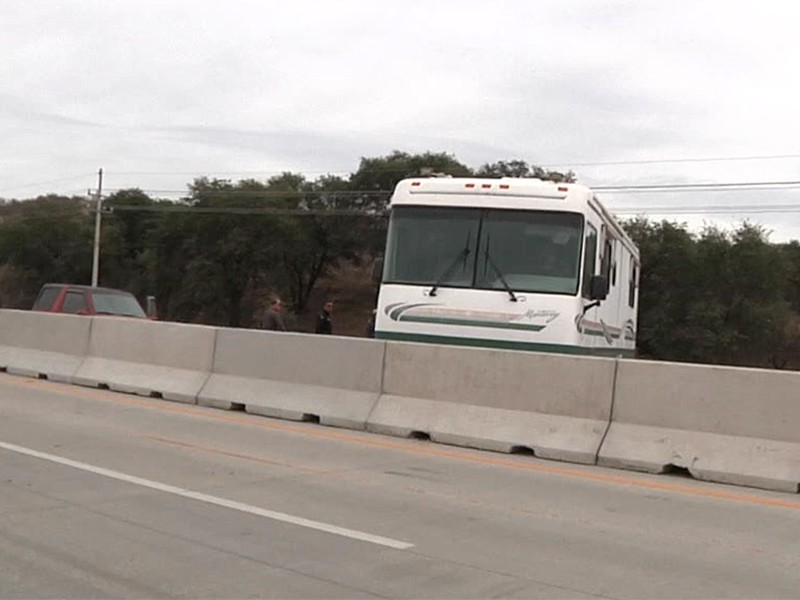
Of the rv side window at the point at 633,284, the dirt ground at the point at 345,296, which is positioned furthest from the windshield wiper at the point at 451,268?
the dirt ground at the point at 345,296

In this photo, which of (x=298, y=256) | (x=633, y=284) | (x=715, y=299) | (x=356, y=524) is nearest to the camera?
(x=356, y=524)

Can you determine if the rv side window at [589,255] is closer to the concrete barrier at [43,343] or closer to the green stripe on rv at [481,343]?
the green stripe on rv at [481,343]

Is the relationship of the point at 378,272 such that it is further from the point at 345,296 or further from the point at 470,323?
the point at 345,296

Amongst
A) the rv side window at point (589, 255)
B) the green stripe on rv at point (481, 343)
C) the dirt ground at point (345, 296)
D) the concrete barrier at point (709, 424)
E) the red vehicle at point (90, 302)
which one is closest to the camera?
the concrete barrier at point (709, 424)

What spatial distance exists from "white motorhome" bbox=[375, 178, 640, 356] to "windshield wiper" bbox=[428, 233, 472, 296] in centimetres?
1

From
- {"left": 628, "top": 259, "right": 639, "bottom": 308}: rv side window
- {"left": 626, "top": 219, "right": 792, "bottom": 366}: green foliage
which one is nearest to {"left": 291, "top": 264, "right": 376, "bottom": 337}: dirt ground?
{"left": 626, "top": 219, "right": 792, "bottom": 366}: green foliage

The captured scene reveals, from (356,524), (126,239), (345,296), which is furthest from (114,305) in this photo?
(126,239)

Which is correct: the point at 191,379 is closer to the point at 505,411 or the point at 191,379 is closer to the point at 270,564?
the point at 505,411

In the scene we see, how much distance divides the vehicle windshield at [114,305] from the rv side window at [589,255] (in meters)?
11.6

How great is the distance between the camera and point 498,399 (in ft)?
36.9

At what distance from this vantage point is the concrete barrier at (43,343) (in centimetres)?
1681

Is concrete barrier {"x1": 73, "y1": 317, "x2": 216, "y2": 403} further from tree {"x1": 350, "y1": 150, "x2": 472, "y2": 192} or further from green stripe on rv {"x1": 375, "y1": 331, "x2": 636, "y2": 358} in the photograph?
tree {"x1": 350, "y1": 150, "x2": 472, "y2": 192}

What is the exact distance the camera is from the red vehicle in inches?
830

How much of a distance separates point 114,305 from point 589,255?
12.2 m
